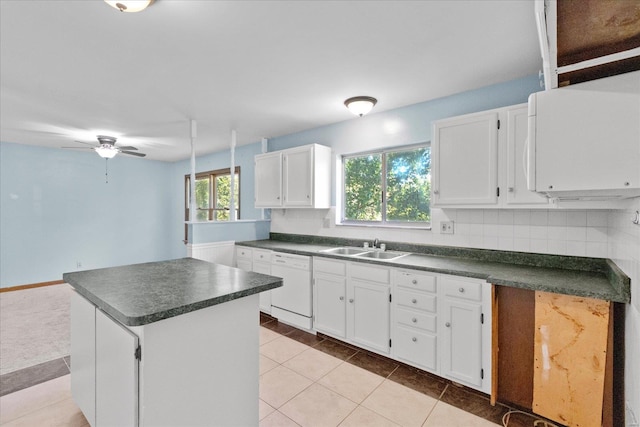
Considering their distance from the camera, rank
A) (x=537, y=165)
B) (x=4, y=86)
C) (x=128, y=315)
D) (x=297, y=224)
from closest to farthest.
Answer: (x=128, y=315), (x=537, y=165), (x=4, y=86), (x=297, y=224)

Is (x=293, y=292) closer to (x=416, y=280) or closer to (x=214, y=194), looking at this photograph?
(x=416, y=280)

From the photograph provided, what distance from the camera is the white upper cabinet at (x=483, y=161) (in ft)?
7.27

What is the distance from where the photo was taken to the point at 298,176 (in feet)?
12.3

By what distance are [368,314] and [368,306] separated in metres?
0.08

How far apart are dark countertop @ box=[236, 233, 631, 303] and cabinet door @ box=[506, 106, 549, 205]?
1.71 ft

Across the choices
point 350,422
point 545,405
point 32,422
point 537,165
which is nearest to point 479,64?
point 537,165

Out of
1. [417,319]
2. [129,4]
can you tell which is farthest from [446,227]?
[129,4]

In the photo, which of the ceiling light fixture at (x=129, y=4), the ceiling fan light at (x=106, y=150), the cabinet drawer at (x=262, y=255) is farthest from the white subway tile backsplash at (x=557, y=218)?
the ceiling fan light at (x=106, y=150)

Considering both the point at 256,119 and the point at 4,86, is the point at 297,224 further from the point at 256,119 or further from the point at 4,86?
the point at 4,86

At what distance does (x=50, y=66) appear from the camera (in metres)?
2.32

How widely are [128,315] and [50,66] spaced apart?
239 cm

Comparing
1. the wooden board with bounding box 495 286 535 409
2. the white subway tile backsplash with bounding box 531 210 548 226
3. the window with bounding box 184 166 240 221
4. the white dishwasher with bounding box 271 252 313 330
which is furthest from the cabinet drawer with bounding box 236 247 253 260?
the white subway tile backsplash with bounding box 531 210 548 226

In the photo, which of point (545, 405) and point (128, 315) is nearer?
point (128, 315)

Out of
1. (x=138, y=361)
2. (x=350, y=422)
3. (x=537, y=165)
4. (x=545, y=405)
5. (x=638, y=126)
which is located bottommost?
(x=350, y=422)
